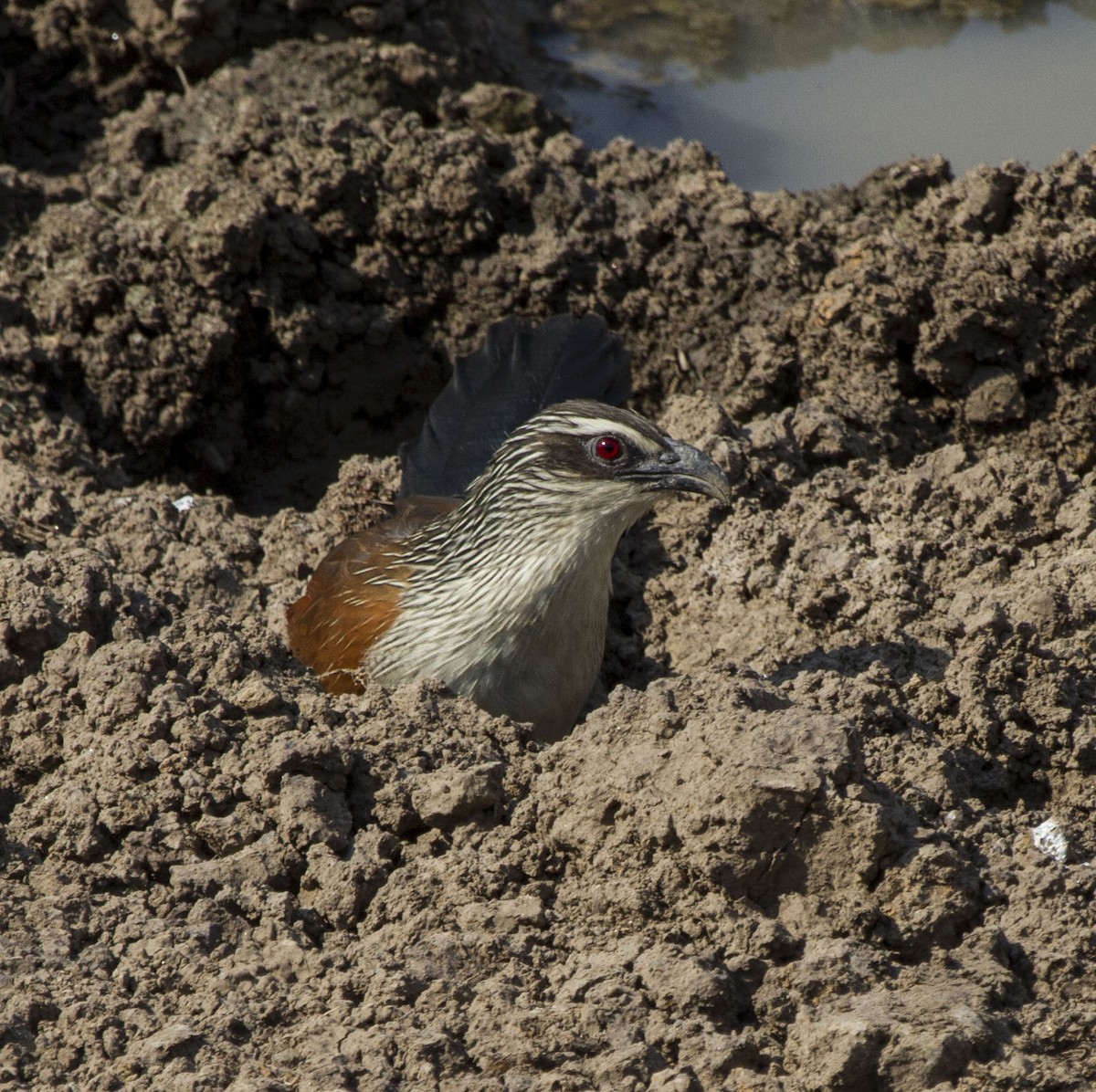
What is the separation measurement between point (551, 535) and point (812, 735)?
1.67 metres

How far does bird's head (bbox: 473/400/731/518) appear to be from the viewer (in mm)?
4609

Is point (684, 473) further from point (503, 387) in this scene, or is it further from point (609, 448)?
point (503, 387)

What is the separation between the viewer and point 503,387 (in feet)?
20.0

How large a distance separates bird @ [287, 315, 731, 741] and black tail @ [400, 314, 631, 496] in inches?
32.5

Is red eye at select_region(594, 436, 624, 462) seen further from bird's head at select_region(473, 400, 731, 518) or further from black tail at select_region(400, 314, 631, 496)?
black tail at select_region(400, 314, 631, 496)

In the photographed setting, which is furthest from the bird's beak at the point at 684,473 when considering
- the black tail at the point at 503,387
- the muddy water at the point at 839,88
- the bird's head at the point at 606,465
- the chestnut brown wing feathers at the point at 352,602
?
the muddy water at the point at 839,88

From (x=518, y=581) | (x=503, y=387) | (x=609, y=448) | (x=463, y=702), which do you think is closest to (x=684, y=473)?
(x=609, y=448)

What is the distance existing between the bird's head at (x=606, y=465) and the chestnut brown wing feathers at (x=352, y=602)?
2.05 feet

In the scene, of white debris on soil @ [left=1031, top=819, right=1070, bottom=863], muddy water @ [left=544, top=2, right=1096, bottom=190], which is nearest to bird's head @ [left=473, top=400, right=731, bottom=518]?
white debris on soil @ [left=1031, top=819, right=1070, bottom=863]

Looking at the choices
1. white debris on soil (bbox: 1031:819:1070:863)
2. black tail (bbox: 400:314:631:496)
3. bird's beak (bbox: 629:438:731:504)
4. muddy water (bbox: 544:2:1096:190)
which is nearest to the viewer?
white debris on soil (bbox: 1031:819:1070:863)

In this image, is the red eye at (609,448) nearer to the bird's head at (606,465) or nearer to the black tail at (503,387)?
the bird's head at (606,465)

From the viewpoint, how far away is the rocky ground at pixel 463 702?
2969 mm

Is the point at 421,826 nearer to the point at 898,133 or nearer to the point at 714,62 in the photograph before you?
the point at 898,133

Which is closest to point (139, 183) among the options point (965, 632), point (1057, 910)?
point (965, 632)
